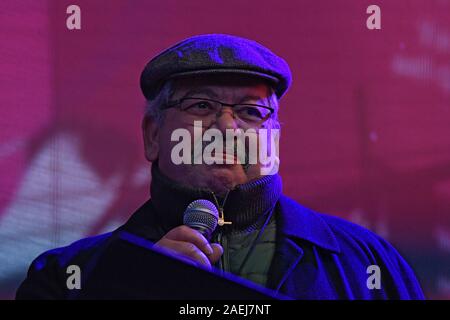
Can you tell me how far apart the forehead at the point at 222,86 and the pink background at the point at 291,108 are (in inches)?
8.4

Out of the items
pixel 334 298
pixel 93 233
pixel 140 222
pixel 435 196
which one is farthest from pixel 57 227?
pixel 435 196

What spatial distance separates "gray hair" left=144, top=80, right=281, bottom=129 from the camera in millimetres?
1985

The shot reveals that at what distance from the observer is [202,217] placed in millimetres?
1640

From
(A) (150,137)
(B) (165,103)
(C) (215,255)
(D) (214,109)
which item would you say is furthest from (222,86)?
(C) (215,255)

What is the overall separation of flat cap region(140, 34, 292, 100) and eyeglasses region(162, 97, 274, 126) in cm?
8

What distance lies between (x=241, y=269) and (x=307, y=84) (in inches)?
25.7

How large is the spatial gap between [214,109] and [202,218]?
408mm

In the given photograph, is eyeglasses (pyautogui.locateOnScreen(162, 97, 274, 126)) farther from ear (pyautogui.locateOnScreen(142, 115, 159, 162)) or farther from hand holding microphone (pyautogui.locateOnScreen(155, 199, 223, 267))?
hand holding microphone (pyautogui.locateOnScreen(155, 199, 223, 267))

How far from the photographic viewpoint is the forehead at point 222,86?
6.31 feet

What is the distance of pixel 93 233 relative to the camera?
2.06m

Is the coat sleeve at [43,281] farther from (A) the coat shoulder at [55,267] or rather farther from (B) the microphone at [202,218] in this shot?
(B) the microphone at [202,218]

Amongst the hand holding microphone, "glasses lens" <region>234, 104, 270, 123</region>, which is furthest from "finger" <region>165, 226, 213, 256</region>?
"glasses lens" <region>234, 104, 270, 123</region>

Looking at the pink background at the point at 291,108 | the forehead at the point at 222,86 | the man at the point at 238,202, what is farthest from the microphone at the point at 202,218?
the pink background at the point at 291,108

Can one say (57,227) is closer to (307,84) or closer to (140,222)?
(140,222)
